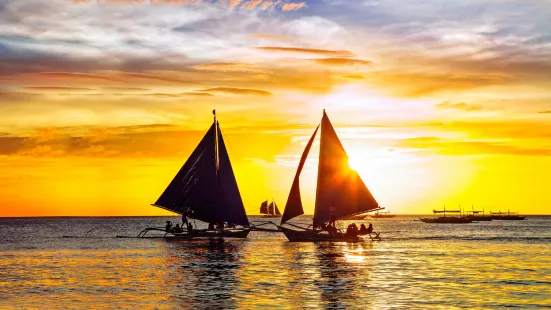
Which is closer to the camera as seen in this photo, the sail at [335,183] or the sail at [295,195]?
the sail at [295,195]

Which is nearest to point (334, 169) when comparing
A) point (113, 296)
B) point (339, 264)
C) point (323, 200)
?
point (323, 200)

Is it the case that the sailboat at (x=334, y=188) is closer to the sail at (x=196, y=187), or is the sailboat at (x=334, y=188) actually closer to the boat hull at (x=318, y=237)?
the boat hull at (x=318, y=237)

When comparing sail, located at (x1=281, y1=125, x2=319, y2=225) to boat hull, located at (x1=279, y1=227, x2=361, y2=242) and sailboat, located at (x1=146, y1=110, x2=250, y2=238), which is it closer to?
boat hull, located at (x1=279, y1=227, x2=361, y2=242)

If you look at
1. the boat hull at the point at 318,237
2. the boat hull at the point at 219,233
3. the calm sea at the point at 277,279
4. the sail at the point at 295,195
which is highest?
the sail at the point at 295,195

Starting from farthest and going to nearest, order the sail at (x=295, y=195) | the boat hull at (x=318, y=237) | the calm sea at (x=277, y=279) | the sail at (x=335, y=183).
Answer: the boat hull at (x=318, y=237)
the sail at (x=335, y=183)
the sail at (x=295, y=195)
the calm sea at (x=277, y=279)

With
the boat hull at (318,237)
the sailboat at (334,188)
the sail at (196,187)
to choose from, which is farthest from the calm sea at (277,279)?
the sail at (196,187)

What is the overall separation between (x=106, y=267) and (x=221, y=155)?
40049 mm

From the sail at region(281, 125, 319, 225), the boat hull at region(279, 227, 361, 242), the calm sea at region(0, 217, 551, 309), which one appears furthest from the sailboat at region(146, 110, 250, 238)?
A: the sail at region(281, 125, 319, 225)

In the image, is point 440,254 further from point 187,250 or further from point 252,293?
point 252,293

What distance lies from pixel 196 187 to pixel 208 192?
6.89ft

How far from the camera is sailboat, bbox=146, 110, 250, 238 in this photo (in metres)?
108

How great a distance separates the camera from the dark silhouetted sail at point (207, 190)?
108m

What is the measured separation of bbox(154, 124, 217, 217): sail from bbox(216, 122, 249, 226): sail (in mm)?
1221

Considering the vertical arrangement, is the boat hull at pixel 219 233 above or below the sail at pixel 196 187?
below
